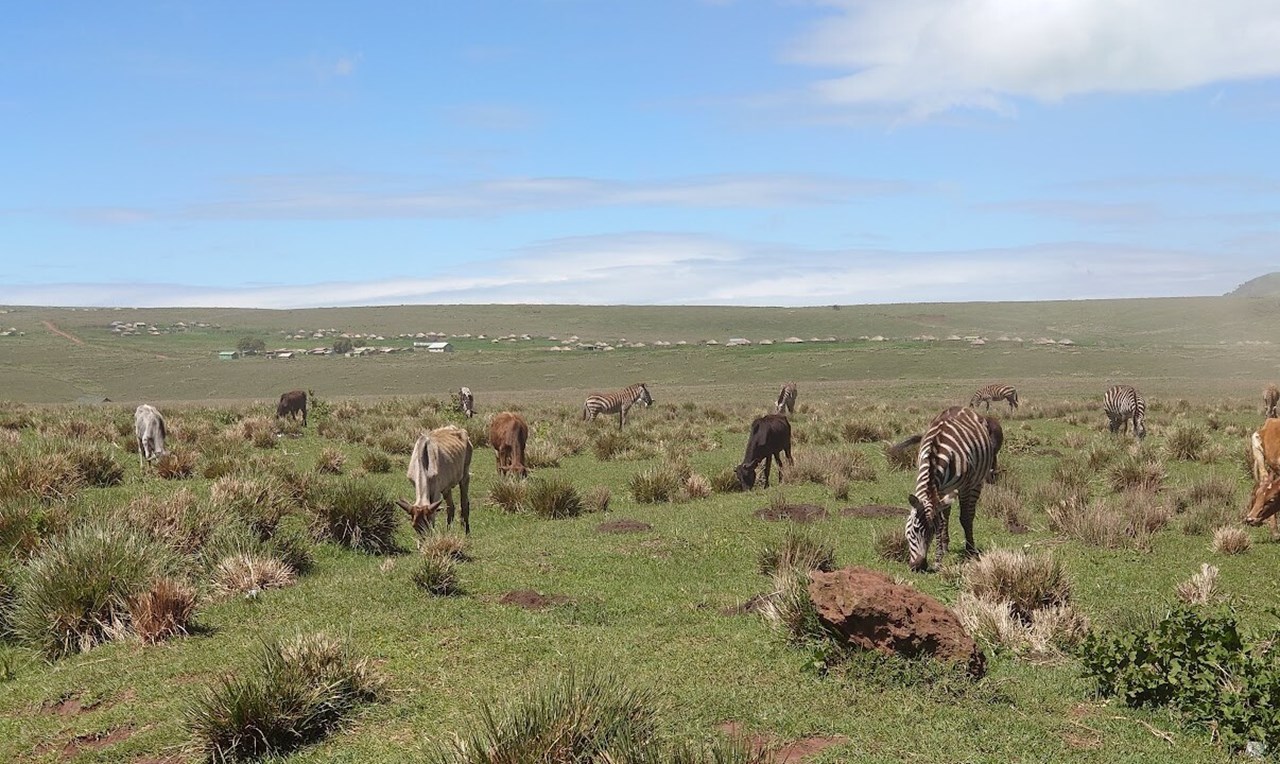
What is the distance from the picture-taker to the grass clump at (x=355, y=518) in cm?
1346

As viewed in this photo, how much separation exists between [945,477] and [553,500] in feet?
23.3

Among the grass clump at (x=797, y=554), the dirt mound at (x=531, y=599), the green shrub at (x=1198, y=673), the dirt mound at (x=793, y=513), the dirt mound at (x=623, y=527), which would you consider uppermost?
the green shrub at (x=1198, y=673)

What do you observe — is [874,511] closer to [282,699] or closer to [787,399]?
[282,699]

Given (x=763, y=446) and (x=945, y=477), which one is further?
(x=763, y=446)

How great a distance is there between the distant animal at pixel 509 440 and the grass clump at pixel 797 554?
31.3 ft

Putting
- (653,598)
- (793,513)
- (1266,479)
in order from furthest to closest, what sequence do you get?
1. (793,513)
2. (1266,479)
3. (653,598)

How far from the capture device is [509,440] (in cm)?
2067

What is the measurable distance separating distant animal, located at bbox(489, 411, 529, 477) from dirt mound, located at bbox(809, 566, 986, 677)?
13.2 meters

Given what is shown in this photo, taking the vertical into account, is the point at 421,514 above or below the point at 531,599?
above

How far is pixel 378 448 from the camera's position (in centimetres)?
2452

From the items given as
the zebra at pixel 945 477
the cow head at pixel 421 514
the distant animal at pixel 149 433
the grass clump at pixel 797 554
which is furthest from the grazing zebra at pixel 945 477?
the distant animal at pixel 149 433

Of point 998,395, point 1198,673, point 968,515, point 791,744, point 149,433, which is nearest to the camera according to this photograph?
point 791,744

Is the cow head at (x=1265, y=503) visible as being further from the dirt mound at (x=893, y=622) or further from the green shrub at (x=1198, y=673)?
the dirt mound at (x=893, y=622)

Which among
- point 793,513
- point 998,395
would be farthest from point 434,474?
point 998,395
